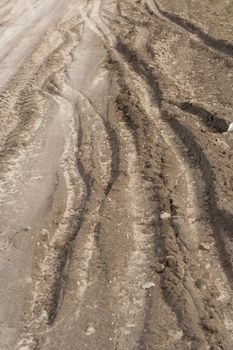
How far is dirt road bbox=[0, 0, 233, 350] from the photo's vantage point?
15.3 ft

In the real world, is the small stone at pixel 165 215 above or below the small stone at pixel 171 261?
below

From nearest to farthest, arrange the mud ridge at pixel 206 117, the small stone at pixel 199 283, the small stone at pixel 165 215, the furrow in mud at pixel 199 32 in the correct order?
the small stone at pixel 199 283, the small stone at pixel 165 215, the mud ridge at pixel 206 117, the furrow in mud at pixel 199 32

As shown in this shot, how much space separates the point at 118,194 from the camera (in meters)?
6.20

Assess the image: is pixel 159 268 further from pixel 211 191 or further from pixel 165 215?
pixel 211 191

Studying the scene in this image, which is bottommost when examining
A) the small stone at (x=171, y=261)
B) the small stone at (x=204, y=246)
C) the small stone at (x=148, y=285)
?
the small stone at (x=204, y=246)

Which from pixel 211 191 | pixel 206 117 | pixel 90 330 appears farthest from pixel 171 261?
pixel 206 117

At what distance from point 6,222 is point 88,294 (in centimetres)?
Answer: 155

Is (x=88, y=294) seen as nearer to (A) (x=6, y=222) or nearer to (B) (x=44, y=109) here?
(A) (x=6, y=222)

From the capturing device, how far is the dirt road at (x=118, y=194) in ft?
15.3

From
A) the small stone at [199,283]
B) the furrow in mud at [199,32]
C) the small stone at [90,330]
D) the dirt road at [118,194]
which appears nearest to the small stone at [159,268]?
the dirt road at [118,194]

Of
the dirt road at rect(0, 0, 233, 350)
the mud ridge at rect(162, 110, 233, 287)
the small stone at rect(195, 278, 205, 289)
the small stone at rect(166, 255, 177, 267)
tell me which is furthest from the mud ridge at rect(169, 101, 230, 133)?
the small stone at rect(195, 278, 205, 289)

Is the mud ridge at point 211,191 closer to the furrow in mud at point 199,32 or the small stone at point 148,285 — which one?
the small stone at point 148,285

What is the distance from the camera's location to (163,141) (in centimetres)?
725

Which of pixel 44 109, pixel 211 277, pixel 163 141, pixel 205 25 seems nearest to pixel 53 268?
pixel 211 277
